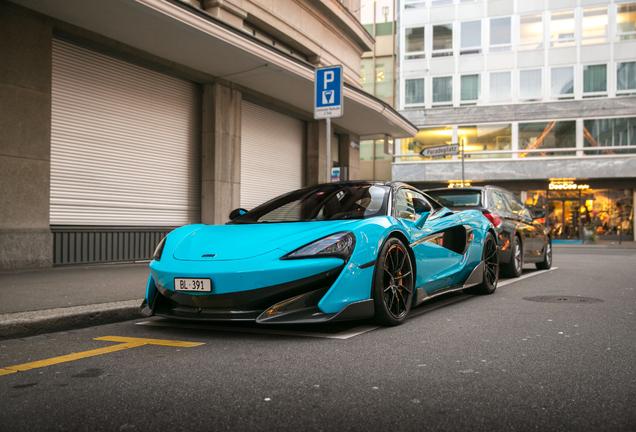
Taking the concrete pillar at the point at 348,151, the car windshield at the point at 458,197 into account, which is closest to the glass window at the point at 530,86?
the concrete pillar at the point at 348,151

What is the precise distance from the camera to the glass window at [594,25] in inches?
1227

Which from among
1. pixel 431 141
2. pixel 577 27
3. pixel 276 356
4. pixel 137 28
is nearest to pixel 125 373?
pixel 276 356

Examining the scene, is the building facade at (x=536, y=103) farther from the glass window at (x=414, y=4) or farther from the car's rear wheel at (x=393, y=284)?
the car's rear wheel at (x=393, y=284)

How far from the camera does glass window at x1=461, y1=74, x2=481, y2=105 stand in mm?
32906

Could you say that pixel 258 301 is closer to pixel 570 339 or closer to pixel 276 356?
pixel 276 356

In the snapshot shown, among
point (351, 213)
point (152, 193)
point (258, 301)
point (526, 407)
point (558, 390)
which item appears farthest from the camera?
point (152, 193)

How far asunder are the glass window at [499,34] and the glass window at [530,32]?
2.31 feet

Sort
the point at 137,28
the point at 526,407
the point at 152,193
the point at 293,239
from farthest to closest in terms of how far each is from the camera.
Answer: the point at 152,193
the point at 137,28
the point at 293,239
the point at 526,407

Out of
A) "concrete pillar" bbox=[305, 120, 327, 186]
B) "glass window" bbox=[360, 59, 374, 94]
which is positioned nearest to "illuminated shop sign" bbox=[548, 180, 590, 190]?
Answer: "glass window" bbox=[360, 59, 374, 94]

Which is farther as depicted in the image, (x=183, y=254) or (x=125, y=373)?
(x=183, y=254)

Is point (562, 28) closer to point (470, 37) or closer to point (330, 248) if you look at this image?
point (470, 37)

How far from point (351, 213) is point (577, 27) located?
31.7 meters

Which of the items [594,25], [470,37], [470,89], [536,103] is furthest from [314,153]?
[594,25]

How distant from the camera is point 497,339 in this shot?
4.34 m
